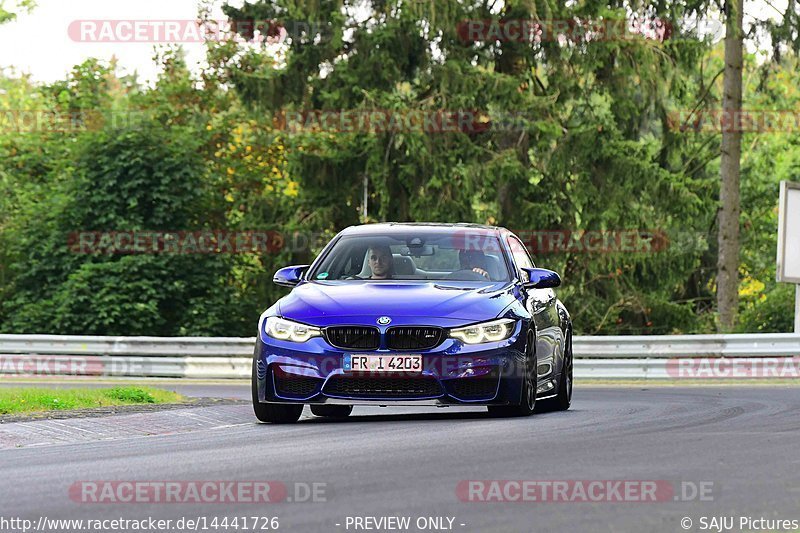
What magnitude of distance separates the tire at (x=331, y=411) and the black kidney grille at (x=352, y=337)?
204 cm

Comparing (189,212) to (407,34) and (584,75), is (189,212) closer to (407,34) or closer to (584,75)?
(407,34)

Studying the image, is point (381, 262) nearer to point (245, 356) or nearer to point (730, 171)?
point (245, 356)

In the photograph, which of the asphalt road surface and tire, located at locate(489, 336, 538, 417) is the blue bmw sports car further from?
the asphalt road surface

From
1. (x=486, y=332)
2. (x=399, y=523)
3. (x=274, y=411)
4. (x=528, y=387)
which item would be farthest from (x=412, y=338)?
(x=399, y=523)

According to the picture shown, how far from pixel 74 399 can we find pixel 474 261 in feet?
14.5

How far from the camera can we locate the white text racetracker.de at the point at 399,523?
23.3 ft

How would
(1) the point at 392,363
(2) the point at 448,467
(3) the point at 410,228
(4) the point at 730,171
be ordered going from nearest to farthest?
(2) the point at 448,467, (1) the point at 392,363, (3) the point at 410,228, (4) the point at 730,171

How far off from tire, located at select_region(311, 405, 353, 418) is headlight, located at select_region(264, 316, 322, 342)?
1.81 metres

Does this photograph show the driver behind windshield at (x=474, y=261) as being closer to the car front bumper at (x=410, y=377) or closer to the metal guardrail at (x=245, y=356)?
the car front bumper at (x=410, y=377)

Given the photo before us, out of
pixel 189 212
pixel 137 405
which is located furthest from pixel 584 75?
pixel 137 405

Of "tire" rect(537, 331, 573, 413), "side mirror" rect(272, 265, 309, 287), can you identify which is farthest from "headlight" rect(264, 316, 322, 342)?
"tire" rect(537, 331, 573, 413)

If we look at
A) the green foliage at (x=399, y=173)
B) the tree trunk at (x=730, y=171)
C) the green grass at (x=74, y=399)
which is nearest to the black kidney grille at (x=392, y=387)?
the green grass at (x=74, y=399)

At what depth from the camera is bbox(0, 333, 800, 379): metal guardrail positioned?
24.2m

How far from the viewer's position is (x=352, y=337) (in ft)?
41.1
